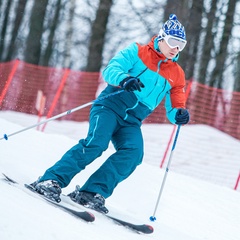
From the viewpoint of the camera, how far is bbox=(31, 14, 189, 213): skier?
13.4 feet

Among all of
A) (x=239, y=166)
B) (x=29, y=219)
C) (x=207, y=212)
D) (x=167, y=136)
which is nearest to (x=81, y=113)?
(x=167, y=136)

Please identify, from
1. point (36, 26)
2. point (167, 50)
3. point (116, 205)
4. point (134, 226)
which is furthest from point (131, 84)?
point (36, 26)

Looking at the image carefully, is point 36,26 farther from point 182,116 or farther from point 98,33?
point 182,116

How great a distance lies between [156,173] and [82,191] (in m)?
2.59

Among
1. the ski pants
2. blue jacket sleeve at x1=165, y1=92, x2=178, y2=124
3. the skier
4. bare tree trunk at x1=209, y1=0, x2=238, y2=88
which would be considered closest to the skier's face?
the skier

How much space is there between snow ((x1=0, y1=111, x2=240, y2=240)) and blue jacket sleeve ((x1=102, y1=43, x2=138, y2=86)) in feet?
3.42

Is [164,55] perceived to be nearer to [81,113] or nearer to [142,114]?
[142,114]

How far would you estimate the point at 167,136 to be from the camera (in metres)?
10.5

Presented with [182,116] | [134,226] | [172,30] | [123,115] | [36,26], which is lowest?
[134,226]

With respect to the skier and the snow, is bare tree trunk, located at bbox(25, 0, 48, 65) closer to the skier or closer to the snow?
the snow

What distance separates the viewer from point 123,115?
4348 mm

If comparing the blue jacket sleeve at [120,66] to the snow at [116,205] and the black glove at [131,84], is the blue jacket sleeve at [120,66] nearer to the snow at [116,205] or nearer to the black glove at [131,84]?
the black glove at [131,84]

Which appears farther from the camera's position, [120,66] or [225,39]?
[225,39]

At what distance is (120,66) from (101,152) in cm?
69
